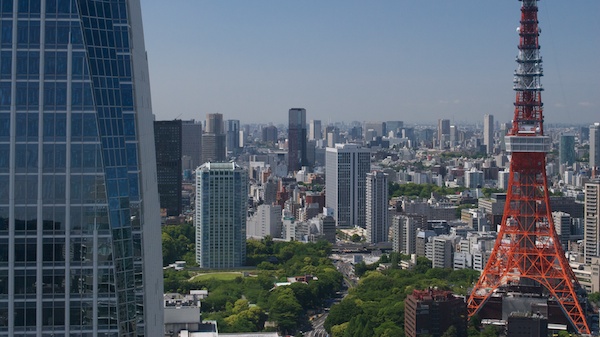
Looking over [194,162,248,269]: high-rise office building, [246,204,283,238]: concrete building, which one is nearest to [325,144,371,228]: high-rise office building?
[246,204,283,238]: concrete building

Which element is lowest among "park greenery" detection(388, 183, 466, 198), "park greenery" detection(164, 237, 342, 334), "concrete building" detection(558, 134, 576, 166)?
"park greenery" detection(164, 237, 342, 334)

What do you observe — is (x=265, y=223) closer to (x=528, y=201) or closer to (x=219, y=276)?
(x=219, y=276)

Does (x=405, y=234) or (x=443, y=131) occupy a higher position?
(x=443, y=131)

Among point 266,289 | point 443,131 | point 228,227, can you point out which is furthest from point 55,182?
point 443,131

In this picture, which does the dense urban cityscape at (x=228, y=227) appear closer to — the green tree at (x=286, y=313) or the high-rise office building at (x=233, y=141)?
the green tree at (x=286, y=313)

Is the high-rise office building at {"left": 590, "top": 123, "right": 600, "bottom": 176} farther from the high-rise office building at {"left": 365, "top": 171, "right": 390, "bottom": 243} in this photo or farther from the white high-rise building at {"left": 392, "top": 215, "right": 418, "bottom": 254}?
the white high-rise building at {"left": 392, "top": 215, "right": 418, "bottom": 254}

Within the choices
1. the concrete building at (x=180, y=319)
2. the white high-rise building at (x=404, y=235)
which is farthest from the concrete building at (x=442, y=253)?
the concrete building at (x=180, y=319)

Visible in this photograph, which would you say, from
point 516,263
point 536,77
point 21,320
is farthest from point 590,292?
point 21,320
